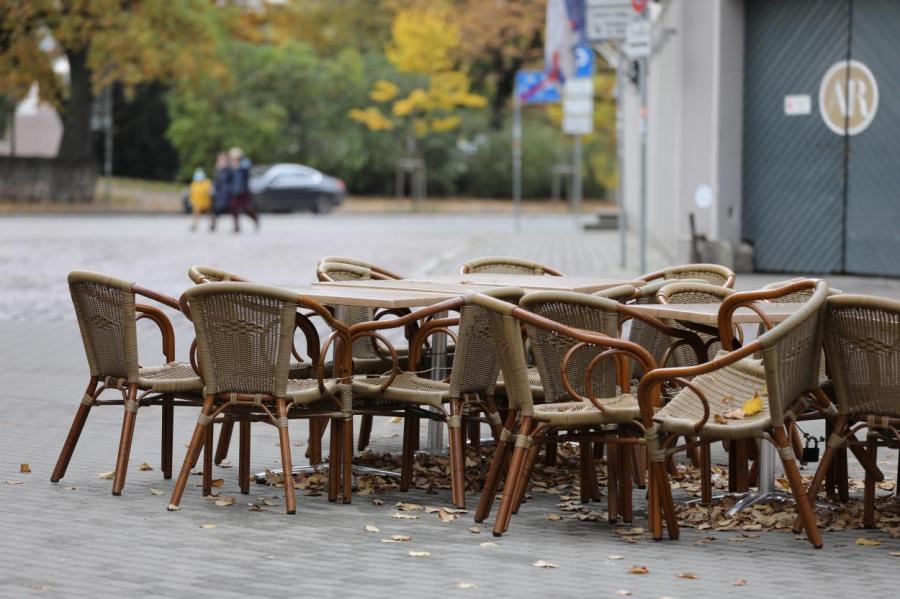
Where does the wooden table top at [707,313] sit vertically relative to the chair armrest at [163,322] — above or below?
above

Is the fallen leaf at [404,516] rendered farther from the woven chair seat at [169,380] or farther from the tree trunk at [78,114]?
the tree trunk at [78,114]

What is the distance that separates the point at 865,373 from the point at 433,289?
2404 millimetres

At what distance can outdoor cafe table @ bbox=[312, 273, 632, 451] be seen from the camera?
7496 mm

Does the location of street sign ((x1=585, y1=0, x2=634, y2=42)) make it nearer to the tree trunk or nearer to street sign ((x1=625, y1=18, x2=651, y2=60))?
street sign ((x1=625, y1=18, x2=651, y2=60))

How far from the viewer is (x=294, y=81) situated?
190 feet

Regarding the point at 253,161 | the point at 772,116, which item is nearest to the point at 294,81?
the point at 253,161

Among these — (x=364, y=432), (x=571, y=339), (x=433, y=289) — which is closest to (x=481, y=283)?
(x=433, y=289)

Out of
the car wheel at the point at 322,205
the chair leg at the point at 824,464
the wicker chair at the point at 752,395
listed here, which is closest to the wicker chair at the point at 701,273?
the wicker chair at the point at 752,395

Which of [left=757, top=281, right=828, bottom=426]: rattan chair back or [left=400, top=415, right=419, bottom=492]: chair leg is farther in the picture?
[left=400, top=415, right=419, bottom=492]: chair leg

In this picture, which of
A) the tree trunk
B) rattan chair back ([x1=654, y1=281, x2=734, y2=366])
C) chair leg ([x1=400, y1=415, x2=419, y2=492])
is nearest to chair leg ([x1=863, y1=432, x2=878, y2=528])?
rattan chair back ([x1=654, y1=281, x2=734, y2=366])

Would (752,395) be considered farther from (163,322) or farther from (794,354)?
(163,322)

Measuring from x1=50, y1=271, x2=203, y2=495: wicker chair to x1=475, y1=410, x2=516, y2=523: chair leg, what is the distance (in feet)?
4.59

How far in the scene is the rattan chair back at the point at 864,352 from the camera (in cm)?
643

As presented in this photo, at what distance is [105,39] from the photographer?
156ft
